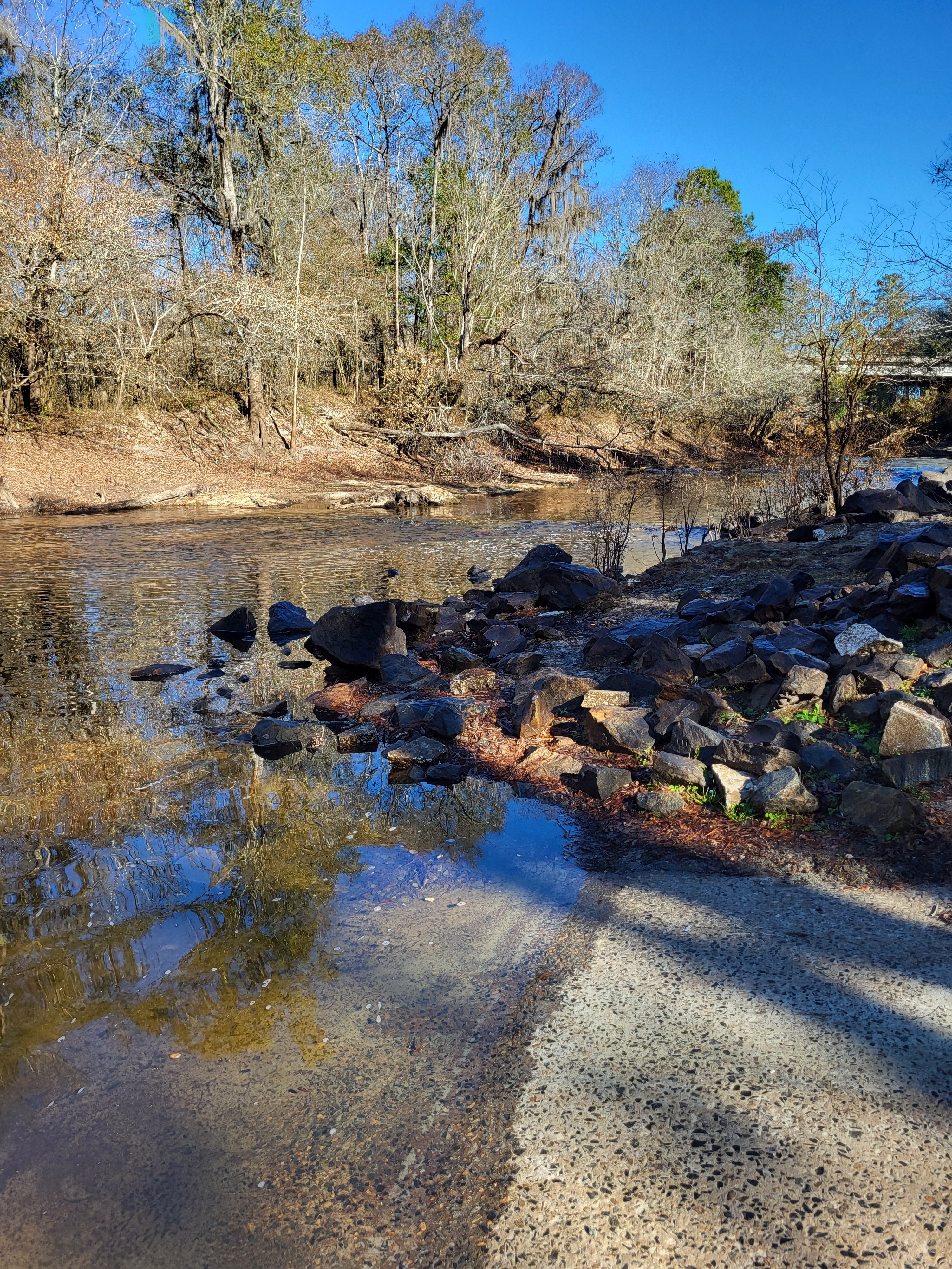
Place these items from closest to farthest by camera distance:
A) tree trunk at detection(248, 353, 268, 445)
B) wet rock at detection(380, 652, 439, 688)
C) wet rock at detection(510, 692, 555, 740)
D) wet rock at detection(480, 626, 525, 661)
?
wet rock at detection(510, 692, 555, 740), wet rock at detection(380, 652, 439, 688), wet rock at detection(480, 626, 525, 661), tree trunk at detection(248, 353, 268, 445)

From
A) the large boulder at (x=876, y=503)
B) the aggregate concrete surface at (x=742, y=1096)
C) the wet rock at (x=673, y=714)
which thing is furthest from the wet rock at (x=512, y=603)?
the aggregate concrete surface at (x=742, y=1096)

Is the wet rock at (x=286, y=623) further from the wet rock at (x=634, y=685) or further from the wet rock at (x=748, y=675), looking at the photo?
the wet rock at (x=748, y=675)

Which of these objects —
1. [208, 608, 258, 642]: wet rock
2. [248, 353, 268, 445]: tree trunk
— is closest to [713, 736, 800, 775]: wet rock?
[208, 608, 258, 642]: wet rock

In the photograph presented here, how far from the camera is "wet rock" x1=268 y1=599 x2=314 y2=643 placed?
922 centimetres

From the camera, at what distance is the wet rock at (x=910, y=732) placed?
13.8ft

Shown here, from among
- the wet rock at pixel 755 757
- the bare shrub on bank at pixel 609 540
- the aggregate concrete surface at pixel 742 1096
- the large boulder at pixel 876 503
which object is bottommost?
the aggregate concrete surface at pixel 742 1096

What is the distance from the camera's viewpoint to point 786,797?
163 inches

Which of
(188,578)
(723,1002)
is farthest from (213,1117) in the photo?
(188,578)

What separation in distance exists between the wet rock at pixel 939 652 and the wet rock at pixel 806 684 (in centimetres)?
63

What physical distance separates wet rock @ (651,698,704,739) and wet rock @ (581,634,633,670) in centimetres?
147

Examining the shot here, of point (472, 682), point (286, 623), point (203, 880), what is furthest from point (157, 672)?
point (203, 880)

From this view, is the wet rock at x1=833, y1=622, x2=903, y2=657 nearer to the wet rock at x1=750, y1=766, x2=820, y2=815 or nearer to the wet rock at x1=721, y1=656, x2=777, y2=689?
the wet rock at x1=721, y1=656, x2=777, y2=689

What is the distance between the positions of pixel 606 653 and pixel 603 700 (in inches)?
50.5

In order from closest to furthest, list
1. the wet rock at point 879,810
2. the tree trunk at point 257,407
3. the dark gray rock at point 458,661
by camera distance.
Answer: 1. the wet rock at point 879,810
2. the dark gray rock at point 458,661
3. the tree trunk at point 257,407
